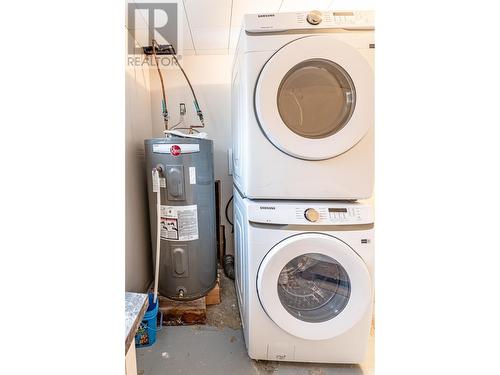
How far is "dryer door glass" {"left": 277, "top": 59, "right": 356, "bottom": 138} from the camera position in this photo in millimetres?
1177

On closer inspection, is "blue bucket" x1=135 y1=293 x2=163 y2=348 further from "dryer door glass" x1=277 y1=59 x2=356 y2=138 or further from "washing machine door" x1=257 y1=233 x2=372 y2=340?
"dryer door glass" x1=277 y1=59 x2=356 y2=138

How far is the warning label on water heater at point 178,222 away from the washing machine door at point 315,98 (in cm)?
77

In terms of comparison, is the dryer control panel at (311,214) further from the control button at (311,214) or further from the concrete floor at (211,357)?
the concrete floor at (211,357)

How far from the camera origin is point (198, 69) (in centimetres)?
212

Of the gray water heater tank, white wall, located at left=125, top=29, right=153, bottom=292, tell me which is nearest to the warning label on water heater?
the gray water heater tank

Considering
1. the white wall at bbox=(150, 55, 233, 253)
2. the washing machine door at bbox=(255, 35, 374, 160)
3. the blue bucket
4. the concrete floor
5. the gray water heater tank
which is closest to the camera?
the washing machine door at bbox=(255, 35, 374, 160)

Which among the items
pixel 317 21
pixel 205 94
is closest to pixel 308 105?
pixel 317 21

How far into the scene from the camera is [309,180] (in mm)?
1202

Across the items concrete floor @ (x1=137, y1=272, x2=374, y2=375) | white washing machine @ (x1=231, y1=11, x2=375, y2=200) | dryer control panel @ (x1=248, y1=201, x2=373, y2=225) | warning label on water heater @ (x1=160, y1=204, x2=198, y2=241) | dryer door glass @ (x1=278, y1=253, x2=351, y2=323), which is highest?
white washing machine @ (x1=231, y1=11, x2=375, y2=200)

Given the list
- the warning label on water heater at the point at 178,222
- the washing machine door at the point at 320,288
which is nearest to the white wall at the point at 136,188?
the warning label on water heater at the point at 178,222
